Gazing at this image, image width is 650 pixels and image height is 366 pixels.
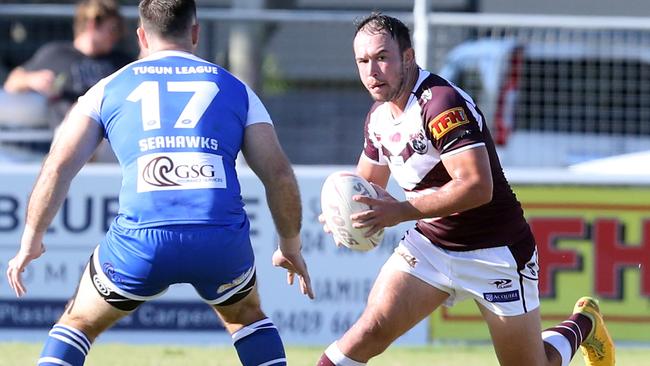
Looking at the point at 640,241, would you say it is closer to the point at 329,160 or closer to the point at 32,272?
the point at 329,160

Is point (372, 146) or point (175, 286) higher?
point (372, 146)

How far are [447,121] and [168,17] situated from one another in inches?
47.0

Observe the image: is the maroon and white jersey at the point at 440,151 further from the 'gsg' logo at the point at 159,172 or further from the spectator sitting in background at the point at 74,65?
the spectator sitting in background at the point at 74,65

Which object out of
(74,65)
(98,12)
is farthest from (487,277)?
(74,65)

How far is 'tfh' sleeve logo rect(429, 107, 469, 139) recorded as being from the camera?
560cm

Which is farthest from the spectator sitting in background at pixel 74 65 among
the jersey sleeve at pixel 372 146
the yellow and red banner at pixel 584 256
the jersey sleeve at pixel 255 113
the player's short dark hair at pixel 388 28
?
the jersey sleeve at pixel 255 113

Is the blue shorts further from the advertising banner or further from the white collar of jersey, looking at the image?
the advertising banner

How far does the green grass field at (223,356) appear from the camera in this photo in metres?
8.36

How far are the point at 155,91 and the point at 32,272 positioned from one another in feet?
14.0

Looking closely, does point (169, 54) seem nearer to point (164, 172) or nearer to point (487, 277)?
point (164, 172)

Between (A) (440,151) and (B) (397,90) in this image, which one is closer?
(A) (440,151)

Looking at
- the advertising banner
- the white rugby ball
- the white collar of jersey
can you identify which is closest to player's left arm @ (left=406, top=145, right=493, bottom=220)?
the white rugby ball

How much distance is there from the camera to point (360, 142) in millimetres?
11164

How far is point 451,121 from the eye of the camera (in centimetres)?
561
